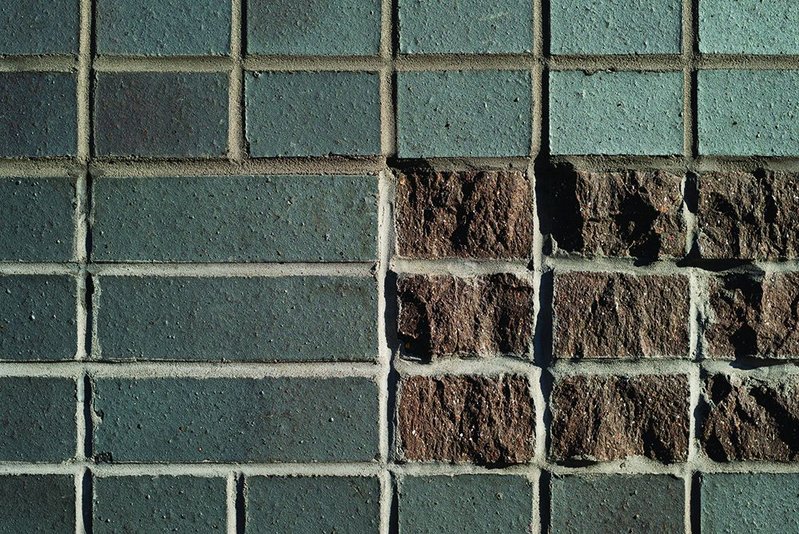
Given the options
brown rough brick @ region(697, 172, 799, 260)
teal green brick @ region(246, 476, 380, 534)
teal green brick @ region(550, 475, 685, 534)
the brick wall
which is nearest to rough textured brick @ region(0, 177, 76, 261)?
the brick wall

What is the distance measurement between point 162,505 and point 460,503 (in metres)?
0.51

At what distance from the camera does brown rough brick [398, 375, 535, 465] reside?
3.75 feet

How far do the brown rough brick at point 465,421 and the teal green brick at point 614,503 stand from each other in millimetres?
101

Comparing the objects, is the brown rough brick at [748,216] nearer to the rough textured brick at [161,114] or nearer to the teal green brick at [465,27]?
the teal green brick at [465,27]

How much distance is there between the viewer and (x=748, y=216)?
115 centimetres

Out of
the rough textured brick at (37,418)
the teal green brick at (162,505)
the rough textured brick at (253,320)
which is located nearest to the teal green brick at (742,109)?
the rough textured brick at (253,320)

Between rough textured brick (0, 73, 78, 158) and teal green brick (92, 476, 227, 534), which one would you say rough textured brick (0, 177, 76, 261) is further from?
teal green brick (92, 476, 227, 534)

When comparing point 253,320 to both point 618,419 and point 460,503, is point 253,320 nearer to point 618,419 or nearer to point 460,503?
point 460,503

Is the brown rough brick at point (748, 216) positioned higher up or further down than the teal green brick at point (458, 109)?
further down

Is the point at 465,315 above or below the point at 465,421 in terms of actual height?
above

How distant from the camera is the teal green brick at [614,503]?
3.76 feet

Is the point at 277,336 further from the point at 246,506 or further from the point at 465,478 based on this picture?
the point at 465,478

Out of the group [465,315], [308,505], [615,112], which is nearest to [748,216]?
[615,112]

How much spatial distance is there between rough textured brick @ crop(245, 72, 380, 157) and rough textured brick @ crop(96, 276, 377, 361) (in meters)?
0.23
